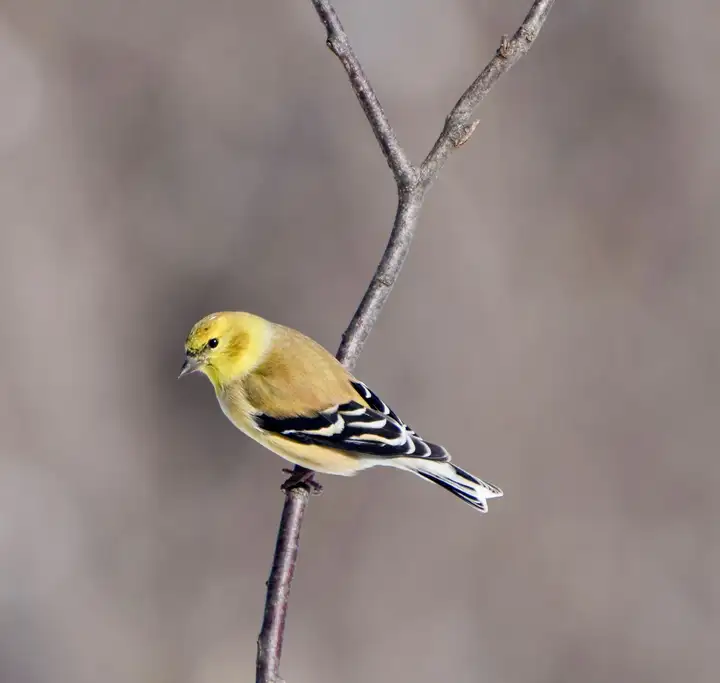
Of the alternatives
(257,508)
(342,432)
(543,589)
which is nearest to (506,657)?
(543,589)

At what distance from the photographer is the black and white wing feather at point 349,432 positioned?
2.72 m

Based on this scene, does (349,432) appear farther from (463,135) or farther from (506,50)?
(506,50)

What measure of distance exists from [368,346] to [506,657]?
7.67 feet

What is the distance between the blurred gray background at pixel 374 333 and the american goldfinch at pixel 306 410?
3782 mm

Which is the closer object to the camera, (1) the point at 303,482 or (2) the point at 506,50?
(2) the point at 506,50

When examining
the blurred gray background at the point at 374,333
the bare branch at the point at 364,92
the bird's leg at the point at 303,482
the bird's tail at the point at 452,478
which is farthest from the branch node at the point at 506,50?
the blurred gray background at the point at 374,333

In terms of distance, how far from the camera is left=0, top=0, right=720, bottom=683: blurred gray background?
6.49 m

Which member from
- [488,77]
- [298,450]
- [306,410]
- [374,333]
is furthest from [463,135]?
[374,333]

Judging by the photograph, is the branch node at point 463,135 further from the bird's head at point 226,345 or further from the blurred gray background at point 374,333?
the blurred gray background at point 374,333

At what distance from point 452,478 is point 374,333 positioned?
4062 millimetres

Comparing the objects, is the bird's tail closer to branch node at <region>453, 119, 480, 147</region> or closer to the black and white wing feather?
the black and white wing feather

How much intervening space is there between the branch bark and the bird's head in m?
0.29

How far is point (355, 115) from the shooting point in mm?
7141

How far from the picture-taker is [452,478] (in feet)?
9.13
